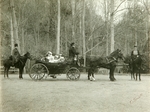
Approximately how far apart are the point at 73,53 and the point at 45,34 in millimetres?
18446

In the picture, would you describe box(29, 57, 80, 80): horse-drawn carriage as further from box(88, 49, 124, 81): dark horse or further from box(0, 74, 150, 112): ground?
box(0, 74, 150, 112): ground

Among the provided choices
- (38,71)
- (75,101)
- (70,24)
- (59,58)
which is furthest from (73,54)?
(70,24)

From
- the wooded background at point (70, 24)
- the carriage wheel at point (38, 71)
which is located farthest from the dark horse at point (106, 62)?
the wooded background at point (70, 24)

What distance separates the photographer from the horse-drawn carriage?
13.2 metres

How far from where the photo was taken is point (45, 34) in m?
31.6

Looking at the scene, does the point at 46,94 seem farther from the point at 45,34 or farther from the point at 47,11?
the point at 45,34

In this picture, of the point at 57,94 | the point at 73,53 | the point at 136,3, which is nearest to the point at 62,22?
the point at 136,3

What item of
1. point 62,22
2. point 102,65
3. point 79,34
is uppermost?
point 62,22

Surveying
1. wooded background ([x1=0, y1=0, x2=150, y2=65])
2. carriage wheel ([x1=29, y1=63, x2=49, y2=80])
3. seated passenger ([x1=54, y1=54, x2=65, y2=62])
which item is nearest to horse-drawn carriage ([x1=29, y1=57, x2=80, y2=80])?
carriage wheel ([x1=29, y1=63, x2=49, y2=80])

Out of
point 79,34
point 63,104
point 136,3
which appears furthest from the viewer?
point 79,34

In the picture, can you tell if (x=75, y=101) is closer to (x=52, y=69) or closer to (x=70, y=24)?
(x=52, y=69)

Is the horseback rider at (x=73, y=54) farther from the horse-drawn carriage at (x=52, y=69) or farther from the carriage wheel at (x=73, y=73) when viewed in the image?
the carriage wheel at (x=73, y=73)

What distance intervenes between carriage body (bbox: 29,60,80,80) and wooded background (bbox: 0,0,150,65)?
906cm

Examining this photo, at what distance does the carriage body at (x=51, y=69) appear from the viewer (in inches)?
519
